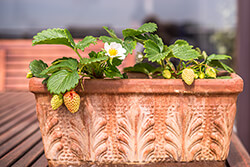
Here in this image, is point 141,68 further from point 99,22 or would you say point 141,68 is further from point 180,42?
point 99,22

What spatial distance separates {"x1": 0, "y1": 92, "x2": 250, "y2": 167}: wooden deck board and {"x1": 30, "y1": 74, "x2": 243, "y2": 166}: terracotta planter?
0.44 ft

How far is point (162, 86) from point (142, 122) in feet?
0.37

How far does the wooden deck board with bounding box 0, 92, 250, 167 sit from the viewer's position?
0.73 m

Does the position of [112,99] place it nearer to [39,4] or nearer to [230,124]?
[230,124]

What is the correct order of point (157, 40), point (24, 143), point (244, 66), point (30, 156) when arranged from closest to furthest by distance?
point (157, 40)
point (30, 156)
point (24, 143)
point (244, 66)

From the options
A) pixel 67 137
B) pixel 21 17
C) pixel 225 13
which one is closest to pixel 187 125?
pixel 67 137

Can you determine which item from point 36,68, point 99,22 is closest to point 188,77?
point 36,68

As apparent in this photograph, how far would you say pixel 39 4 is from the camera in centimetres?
460

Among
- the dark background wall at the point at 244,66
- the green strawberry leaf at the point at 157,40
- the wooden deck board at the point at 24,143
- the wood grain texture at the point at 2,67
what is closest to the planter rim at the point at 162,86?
the green strawberry leaf at the point at 157,40

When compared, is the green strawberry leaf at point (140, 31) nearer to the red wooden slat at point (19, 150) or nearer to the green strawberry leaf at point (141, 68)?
the green strawberry leaf at point (141, 68)

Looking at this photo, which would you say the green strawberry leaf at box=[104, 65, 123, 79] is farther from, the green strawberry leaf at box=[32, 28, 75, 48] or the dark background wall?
the dark background wall

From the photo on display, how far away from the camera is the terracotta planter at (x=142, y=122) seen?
598 mm

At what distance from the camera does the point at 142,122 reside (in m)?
0.62

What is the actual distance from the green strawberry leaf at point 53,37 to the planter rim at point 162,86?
116 mm
